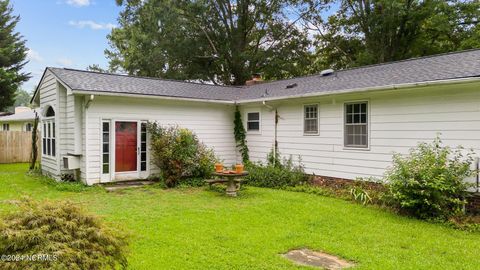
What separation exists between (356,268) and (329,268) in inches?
12.8

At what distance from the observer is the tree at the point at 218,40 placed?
71.9 ft

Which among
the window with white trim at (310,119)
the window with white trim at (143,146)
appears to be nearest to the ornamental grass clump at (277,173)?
the window with white trim at (310,119)

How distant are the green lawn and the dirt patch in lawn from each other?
14 centimetres

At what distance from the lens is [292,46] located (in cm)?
2442

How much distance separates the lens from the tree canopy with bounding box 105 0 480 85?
66.9ft

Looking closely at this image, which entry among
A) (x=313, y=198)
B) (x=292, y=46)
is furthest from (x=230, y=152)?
(x=292, y=46)

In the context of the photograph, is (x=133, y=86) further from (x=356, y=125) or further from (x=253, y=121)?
(x=356, y=125)

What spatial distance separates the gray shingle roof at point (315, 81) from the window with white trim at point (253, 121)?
70 centimetres

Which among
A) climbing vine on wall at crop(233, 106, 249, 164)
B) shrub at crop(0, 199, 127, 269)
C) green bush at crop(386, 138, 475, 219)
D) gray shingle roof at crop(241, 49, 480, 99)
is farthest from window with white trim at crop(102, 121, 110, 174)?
green bush at crop(386, 138, 475, 219)

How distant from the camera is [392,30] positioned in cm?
2036

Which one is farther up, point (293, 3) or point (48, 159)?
point (293, 3)

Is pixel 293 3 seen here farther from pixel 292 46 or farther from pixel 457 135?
pixel 457 135

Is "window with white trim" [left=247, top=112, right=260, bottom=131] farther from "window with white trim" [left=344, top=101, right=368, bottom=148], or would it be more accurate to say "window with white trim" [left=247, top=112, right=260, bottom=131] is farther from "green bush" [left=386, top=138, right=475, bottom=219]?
"green bush" [left=386, top=138, right=475, bottom=219]

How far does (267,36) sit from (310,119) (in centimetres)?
1616
